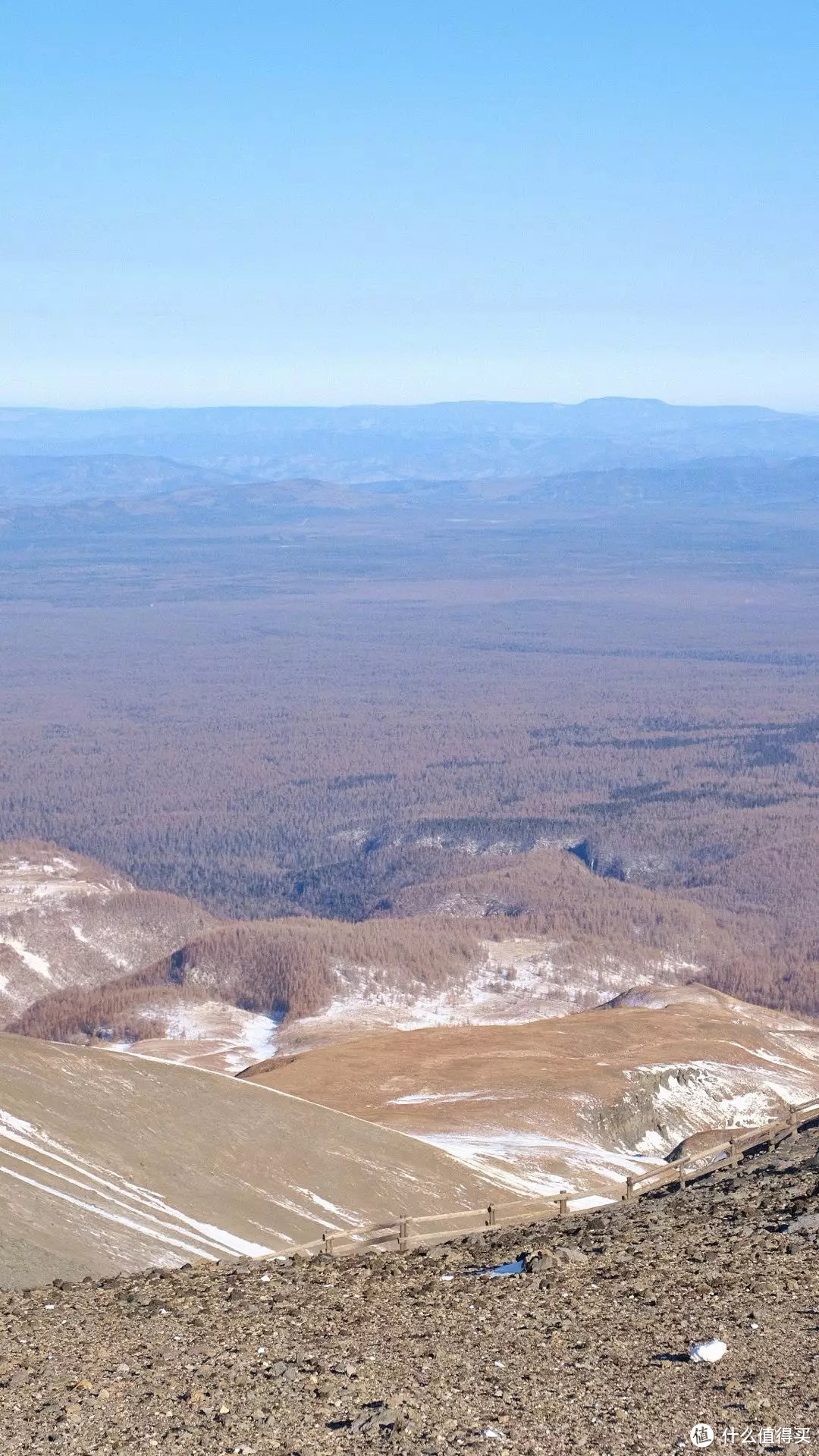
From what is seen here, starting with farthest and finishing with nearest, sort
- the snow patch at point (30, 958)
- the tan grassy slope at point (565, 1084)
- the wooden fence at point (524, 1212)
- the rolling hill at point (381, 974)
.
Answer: the snow patch at point (30, 958) < the rolling hill at point (381, 974) < the tan grassy slope at point (565, 1084) < the wooden fence at point (524, 1212)

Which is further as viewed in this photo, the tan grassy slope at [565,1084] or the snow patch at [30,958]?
the snow patch at [30,958]

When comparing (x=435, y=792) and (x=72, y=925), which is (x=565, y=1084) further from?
(x=435, y=792)

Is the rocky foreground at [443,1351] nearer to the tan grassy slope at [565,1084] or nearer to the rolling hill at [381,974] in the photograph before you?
the tan grassy slope at [565,1084]

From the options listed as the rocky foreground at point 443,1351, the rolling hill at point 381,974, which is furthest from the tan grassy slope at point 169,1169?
the rolling hill at point 381,974

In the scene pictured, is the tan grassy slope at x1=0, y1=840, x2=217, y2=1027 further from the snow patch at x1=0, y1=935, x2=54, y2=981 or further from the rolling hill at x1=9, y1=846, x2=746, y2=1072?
the rolling hill at x1=9, y1=846, x2=746, y2=1072

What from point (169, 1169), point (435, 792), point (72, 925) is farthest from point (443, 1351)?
point (435, 792)

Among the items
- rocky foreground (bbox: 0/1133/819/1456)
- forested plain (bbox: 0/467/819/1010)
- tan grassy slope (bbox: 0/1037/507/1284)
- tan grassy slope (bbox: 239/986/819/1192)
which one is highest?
rocky foreground (bbox: 0/1133/819/1456)

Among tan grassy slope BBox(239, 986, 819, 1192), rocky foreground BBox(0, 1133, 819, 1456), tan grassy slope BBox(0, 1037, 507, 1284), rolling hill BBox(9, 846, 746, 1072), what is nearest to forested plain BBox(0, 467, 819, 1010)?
rolling hill BBox(9, 846, 746, 1072)

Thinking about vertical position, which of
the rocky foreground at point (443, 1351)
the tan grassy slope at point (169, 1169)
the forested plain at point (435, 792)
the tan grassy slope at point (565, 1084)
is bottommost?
the forested plain at point (435, 792)
